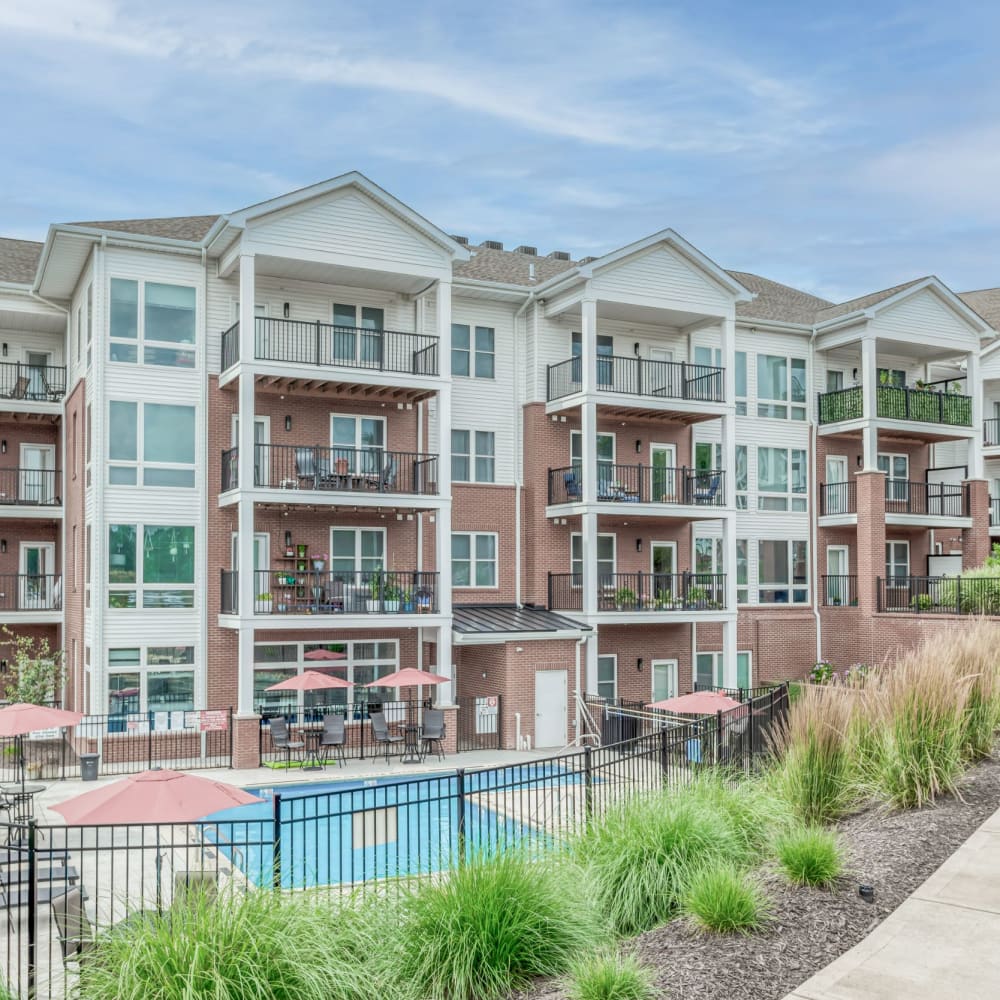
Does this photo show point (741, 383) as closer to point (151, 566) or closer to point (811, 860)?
point (151, 566)

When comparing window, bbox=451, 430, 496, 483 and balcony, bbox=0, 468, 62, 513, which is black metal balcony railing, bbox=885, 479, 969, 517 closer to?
window, bbox=451, 430, 496, 483

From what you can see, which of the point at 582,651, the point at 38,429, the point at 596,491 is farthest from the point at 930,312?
the point at 38,429

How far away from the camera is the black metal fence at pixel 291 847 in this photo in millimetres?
7930

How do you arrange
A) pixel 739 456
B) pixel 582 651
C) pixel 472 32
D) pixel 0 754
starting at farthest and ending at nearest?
1. pixel 739 456
2. pixel 582 651
3. pixel 0 754
4. pixel 472 32

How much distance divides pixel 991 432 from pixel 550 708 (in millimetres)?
20698

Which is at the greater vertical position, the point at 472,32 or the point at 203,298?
the point at 472,32

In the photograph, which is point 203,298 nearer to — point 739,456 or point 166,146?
point 166,146

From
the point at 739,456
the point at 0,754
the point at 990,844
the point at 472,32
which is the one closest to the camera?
the point at 990,844

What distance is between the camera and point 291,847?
8.51 metres

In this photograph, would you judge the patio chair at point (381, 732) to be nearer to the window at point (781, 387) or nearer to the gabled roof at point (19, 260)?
the gabled roof at point (19, 260)

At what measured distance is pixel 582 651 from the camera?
25062 mm

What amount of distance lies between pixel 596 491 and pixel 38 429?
46.1 ft

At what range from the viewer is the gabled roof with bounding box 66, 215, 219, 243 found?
2208 centimetres

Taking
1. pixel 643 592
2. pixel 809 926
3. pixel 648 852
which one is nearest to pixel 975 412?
pixel 643 592
